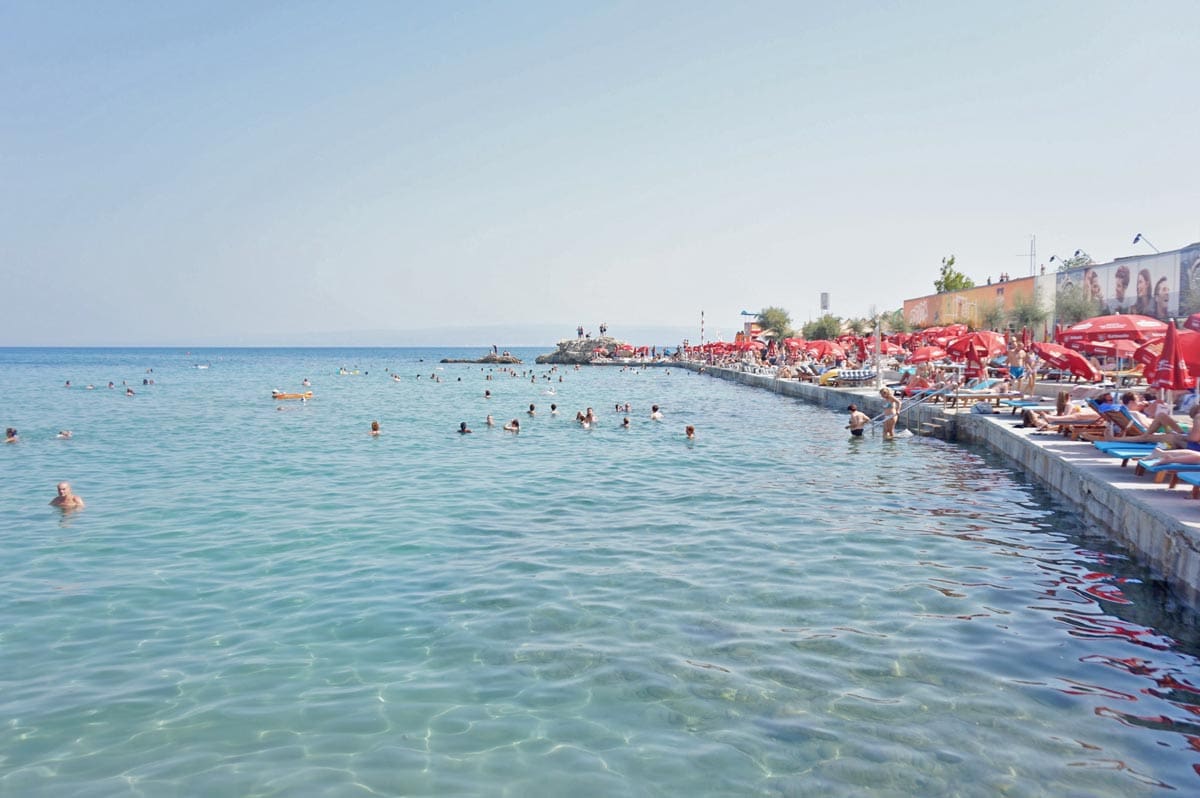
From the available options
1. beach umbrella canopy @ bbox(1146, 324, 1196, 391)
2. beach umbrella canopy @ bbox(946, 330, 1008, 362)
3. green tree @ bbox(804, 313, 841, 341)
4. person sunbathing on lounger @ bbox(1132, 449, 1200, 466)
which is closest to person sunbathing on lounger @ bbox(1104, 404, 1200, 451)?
person sunbathing on lounger @ bbox(1132, 449, 1200, 466)

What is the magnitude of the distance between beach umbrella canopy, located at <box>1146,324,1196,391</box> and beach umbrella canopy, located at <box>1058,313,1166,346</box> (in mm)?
5218

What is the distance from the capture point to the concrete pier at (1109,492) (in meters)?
7.80

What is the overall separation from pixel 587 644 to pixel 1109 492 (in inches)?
294

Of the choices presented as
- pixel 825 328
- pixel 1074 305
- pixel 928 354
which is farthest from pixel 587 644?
pixel 825 328

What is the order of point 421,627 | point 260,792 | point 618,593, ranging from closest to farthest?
point 260,792, point 421,627, point 618,593

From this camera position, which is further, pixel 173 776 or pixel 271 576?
pixel 271 576

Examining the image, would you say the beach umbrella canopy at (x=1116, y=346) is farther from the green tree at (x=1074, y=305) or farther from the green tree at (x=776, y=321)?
the green tree at (x=776, y=321)

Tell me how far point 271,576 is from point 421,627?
2716 millimetres

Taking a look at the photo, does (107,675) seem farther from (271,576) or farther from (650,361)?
(650,361)

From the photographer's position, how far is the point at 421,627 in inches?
286

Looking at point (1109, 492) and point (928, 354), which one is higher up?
point (928, 354)

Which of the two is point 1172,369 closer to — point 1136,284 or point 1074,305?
point 1136,284

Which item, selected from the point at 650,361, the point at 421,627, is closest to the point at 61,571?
the point at 421,627

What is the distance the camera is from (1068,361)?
18844 mm
